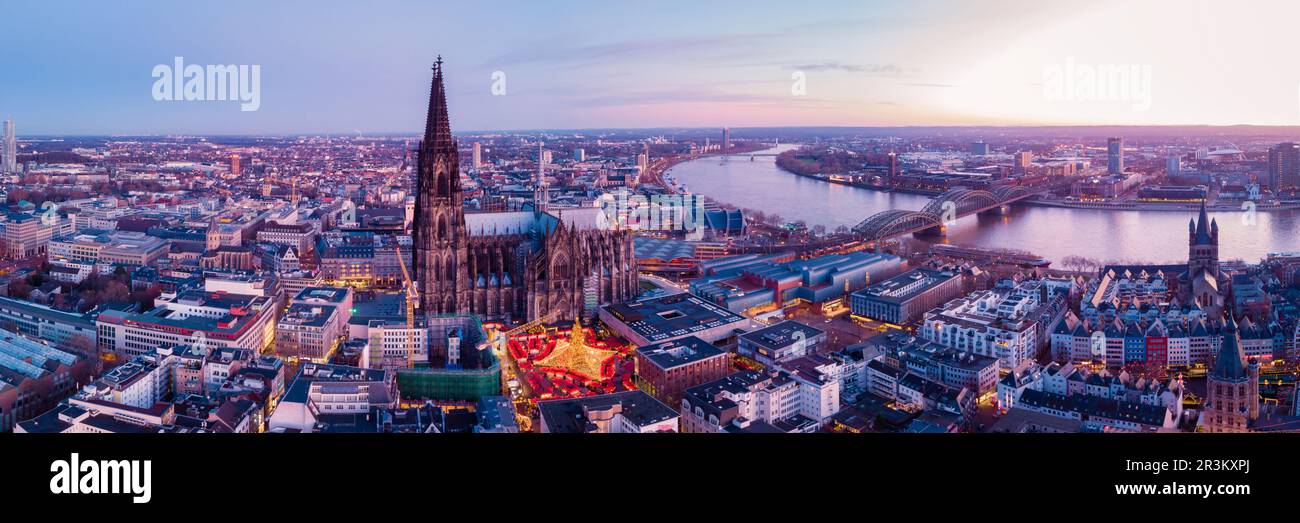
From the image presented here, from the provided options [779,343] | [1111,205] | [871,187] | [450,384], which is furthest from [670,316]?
[871,187]

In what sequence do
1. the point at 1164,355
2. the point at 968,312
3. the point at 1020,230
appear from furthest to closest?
the point at 1020,230, the point at 968,312, the point at 1164,355

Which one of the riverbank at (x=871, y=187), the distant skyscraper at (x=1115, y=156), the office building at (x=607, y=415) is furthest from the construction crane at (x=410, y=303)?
the riverbank at (x=871, y=187)

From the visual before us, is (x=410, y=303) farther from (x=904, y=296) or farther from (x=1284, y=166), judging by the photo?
(x=1284, y=166)
